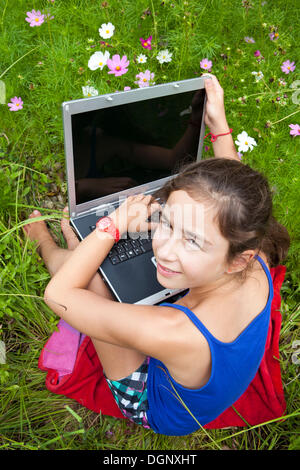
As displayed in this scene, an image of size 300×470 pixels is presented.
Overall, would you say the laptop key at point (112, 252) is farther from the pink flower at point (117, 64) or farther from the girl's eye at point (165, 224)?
the pink flower at point (117, 64)

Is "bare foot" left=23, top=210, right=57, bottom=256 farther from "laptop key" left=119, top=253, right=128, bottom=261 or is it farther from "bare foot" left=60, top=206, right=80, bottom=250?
"laptop key" left=119, top=253, right=128, bottom=261

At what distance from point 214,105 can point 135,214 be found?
480 millimetres

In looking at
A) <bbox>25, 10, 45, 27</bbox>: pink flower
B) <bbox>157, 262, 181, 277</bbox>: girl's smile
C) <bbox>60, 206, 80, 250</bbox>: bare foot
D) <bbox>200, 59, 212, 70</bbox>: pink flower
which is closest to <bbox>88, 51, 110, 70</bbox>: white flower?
<bbox>25, 10, 45, 27</bbox>: pink flower

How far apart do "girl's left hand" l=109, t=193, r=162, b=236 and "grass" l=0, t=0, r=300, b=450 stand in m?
0.28

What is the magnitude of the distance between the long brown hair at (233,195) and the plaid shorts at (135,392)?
531 millimetres

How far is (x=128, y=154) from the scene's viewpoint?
Answer: 3.83 ft

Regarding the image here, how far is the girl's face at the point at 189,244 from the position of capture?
849mm

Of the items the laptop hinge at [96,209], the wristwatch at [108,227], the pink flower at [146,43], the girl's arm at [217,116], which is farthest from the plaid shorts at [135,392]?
the pink flower at [146,43]

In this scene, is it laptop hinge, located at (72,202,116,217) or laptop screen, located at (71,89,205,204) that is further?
laptop hinge, located at (72,202,116,217)

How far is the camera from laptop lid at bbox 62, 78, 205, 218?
3.26ft

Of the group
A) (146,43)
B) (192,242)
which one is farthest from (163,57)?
(192,242)

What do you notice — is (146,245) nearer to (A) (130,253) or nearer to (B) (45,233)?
(A) (130,253)

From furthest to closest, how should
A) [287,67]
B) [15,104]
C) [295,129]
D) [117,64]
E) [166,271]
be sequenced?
1. [287,67]
2. [295,129]
3. [15,104]
4. [117,64]
5. [166,271]
